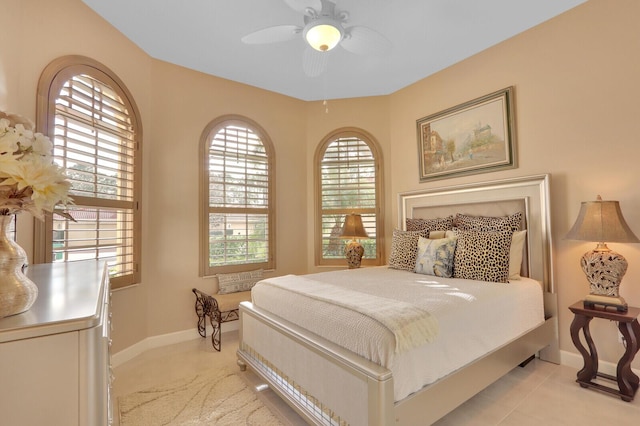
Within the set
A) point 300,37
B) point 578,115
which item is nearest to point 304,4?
point 300,37

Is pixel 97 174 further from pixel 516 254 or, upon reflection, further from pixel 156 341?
pixel 516 254

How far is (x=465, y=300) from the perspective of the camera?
A: 196 cm

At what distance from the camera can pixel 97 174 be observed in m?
2.67

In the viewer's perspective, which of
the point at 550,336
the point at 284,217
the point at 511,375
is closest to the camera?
the point at 511,375

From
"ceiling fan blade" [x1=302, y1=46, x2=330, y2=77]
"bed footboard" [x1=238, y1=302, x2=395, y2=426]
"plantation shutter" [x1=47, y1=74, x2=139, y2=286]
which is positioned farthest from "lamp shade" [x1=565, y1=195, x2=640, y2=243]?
"plantation shutter" [x1=47, y1=74, x2=139, y2=286]

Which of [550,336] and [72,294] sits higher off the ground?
[72,294]

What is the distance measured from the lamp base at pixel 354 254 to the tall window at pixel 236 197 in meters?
1.05

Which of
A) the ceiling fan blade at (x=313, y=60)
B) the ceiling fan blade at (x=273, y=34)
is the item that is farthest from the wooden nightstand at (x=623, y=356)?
the ceiling fan blade at (x=273, y=34)

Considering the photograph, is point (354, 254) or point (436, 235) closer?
point (436, 235)

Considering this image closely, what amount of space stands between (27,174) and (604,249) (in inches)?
135

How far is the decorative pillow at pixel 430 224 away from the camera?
3336 mm

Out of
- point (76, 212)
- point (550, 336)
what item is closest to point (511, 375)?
point (550, 336)

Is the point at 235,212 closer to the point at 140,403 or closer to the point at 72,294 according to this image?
the point at 140,403

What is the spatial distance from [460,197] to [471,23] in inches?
67.1
